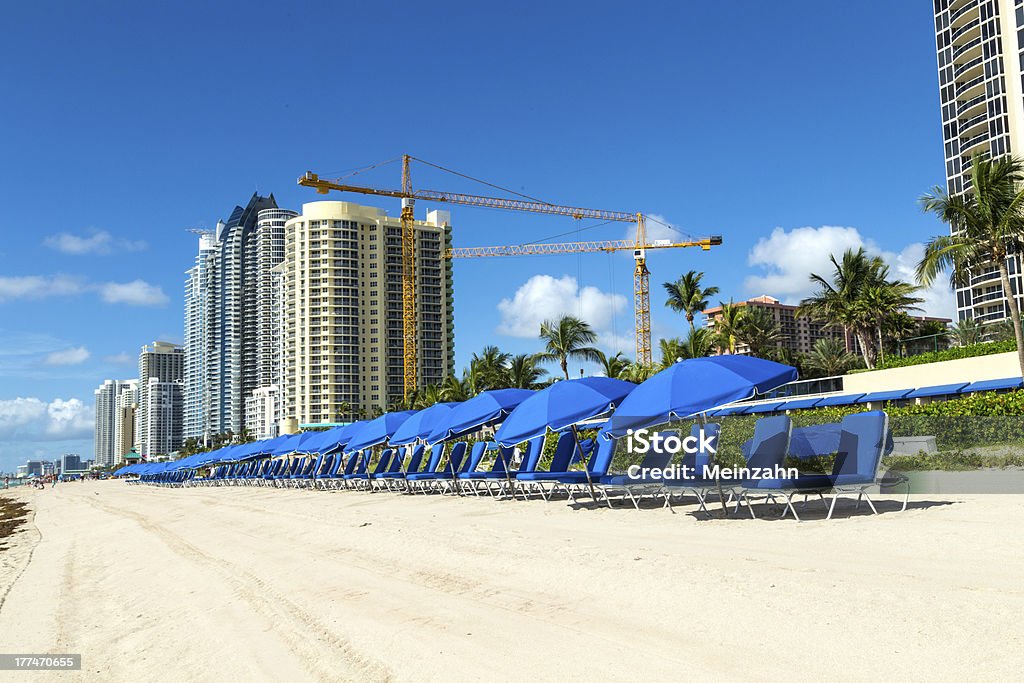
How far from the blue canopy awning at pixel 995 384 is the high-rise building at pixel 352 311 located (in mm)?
97775

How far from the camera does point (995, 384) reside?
979 inches

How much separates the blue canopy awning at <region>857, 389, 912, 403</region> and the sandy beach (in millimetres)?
19704

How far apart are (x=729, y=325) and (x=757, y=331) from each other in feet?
8.84

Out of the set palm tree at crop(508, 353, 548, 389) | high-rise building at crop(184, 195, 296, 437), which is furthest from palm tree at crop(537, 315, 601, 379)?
high-rise building at crop(184, 195, 296, 437)

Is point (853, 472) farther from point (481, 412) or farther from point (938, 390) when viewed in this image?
point (938, 390)

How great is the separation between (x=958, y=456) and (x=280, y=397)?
130187mm

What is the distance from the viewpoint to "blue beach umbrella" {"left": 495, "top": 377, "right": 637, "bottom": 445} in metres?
12.3


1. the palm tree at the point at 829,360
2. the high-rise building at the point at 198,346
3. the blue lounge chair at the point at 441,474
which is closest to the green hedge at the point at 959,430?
the blue lounge chair at the point at 441,474

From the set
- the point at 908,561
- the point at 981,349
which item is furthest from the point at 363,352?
the point at 908,561

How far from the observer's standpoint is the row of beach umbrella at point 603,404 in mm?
9727

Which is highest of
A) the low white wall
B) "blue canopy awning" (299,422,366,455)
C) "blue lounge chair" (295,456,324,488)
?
the low white wall

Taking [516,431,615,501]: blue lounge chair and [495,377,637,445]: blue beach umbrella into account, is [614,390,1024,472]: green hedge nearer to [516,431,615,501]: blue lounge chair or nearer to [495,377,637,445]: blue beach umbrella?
[516,431,615,501]: blue lounge chair

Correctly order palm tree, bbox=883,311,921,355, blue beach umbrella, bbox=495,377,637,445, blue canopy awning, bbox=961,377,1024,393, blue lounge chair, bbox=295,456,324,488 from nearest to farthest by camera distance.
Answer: blue beach umbrella, bbox=495,377,637,445 < blue canopy awning, bbox=961,377,1024,393 < blue lounge chair, bbox=295,456,324,488 < palm tree, bbox=883,311,921,355

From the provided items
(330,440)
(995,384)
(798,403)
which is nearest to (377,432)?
(330,440)
